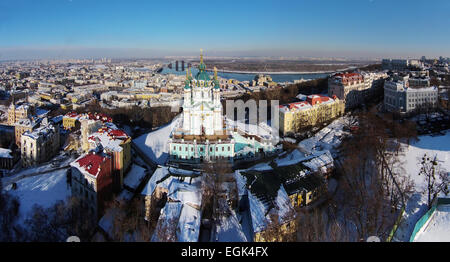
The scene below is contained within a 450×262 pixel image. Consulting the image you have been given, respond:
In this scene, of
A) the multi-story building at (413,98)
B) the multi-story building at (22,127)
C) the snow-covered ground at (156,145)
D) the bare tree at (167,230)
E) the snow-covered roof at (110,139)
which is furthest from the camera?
the multi-story building at (413,98)

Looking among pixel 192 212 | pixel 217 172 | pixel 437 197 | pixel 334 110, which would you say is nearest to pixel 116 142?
pixel 217 172

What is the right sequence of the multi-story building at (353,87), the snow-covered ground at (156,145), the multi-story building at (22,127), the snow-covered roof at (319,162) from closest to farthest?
Answer: the snow-covered roof at (319,162) < the snow-covered ground at (156,145) < the multi-story building at (22,127) < the multi-story building at (353,87)

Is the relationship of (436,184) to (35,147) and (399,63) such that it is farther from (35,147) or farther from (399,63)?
(399,63)

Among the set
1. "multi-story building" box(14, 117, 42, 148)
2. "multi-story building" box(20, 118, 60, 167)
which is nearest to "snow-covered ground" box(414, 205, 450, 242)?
"multi-story building" box(20, 118, 60, 167)

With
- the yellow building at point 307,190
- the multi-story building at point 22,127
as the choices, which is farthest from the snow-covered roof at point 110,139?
the multi-story building at point 22,127

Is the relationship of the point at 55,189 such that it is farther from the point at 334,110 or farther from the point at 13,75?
the point at 13,75

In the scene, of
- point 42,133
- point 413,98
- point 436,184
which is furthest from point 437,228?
point 42,133

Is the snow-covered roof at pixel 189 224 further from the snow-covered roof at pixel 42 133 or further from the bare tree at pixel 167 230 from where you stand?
the snow-covered roof at pixel 42 133
